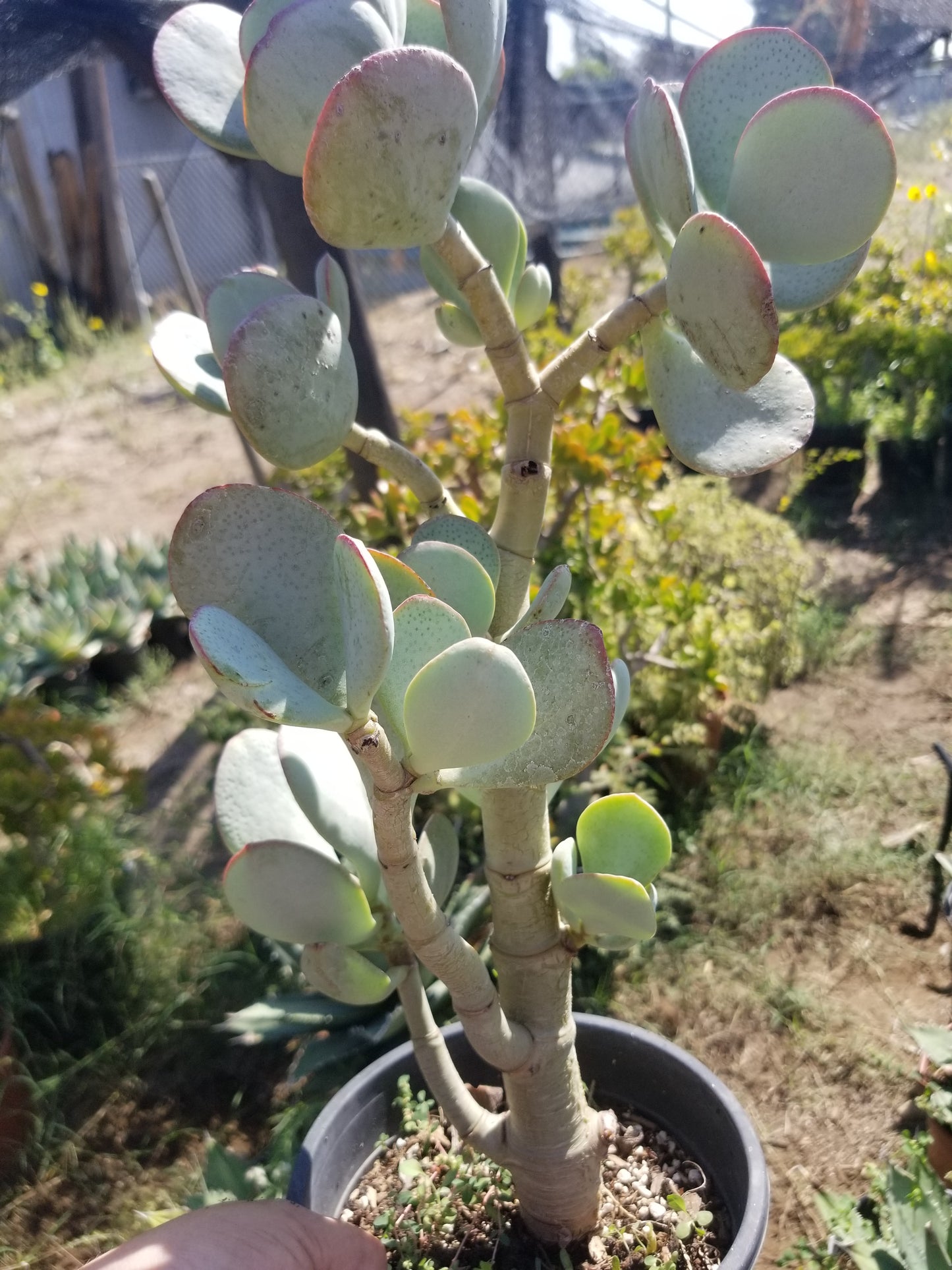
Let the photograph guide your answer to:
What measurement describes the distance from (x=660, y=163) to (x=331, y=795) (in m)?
0.51

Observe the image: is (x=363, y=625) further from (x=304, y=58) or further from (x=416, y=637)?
(x=304, y=58)

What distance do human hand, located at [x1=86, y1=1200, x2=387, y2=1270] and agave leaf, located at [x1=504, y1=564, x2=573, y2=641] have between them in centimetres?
48

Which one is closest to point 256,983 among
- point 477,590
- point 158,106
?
point 477,590

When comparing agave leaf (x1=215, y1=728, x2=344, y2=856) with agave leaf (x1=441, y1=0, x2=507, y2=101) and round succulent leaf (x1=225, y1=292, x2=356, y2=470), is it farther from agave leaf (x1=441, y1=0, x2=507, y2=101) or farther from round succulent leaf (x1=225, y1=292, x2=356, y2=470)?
agave leaf (x1=441, y1=0, x2=507, y2=101)

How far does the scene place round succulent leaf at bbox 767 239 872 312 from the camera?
56 cm

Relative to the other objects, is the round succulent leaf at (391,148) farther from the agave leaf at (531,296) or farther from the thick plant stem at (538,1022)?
the thick plant stem at (538,1022)

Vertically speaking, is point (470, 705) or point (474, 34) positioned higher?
point (474, 34)

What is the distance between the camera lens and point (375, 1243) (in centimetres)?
75

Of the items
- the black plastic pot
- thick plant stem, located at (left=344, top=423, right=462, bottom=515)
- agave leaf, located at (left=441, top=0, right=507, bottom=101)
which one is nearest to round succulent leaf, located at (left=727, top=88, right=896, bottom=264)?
agave leaf, located at (left=441, top=0, right=507, bottom=101)

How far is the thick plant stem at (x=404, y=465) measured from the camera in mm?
603

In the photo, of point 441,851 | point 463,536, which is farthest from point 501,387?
point 441,851

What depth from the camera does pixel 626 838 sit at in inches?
26.5

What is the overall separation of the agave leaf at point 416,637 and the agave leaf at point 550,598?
0.08 metres

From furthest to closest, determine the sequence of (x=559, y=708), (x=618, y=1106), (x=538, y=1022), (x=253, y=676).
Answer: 1. (x=618, y=1106)
2. (x=538, y=1022)
3. (x=559, y=708)
4. (x=253, y=676)
